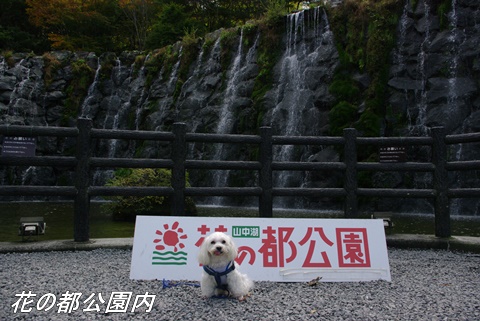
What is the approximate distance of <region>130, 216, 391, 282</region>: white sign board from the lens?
408cm

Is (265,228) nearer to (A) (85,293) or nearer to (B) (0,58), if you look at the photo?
(A) (85,293)

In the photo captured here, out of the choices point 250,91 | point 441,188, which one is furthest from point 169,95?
point 441,188

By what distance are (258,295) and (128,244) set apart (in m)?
2.65

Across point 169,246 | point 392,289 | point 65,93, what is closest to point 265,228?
point 169,246

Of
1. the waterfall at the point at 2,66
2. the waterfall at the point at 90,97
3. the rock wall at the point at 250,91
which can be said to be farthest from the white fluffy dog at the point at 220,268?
the waterfall at the point at 2,66

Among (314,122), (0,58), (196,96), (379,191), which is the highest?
(0,58)

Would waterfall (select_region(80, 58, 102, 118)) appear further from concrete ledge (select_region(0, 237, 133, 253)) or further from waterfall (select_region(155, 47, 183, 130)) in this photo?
concrete ledge (select_region(0, 237, 133, 253))

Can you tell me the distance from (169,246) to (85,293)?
0.87 m

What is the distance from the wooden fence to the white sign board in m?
1.70

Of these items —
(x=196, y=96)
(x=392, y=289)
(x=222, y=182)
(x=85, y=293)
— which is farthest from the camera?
(x=196, y=96)

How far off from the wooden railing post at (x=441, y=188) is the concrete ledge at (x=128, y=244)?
0.62 feet

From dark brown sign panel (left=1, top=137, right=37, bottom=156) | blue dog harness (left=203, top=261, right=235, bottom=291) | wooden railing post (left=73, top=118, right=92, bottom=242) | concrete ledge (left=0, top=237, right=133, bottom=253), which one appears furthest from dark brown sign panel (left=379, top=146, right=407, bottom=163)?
dark brown sign panel (left=1, top=137, right=37, bottom=156)

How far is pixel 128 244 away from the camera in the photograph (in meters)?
5.71

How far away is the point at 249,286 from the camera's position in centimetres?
371
